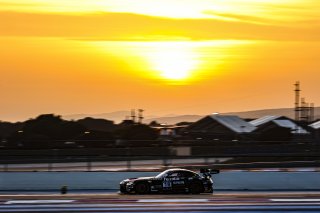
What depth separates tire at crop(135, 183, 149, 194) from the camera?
30562 mm

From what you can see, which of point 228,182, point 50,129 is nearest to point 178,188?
point 228,182

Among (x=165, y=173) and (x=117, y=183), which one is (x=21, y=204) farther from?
(x=117, y=183)

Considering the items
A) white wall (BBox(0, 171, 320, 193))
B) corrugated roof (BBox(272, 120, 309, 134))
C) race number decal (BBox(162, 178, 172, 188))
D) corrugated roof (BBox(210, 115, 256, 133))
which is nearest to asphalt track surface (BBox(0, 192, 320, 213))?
race number decal (BBox(162, 178, 172, 188))

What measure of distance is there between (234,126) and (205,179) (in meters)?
46.3

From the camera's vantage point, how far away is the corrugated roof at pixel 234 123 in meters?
75.7

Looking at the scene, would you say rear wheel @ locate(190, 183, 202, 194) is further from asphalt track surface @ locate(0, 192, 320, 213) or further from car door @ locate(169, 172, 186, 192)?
asphalt track surface @ locate(0, 192, 320, 213)

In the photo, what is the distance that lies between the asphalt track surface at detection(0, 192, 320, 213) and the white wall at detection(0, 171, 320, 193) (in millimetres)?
6436

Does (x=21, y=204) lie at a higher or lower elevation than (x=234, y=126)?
lower

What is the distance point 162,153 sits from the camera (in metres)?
49.9

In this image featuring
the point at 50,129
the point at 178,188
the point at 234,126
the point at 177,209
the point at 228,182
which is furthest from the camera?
the point at 234,126

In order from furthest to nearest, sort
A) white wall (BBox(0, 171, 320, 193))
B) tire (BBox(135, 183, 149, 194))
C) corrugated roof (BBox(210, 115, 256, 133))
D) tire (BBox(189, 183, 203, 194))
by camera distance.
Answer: corrugated roof (BBox(210, 115, 256, 133)) < white wall (BBox(0, 171, 320, 193)) < tire (BBox(189, 183, 203, 194)) < tire (BBox(135, 183, 149, 194))

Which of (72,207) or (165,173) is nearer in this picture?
(72,207)

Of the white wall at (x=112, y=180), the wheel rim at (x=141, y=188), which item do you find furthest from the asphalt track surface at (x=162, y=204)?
Result: the white wall at (x=112, y=180)

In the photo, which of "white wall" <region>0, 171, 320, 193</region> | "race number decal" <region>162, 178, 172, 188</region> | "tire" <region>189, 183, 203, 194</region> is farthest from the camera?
"white wall" <region>0, 171, 320, 193</region>
